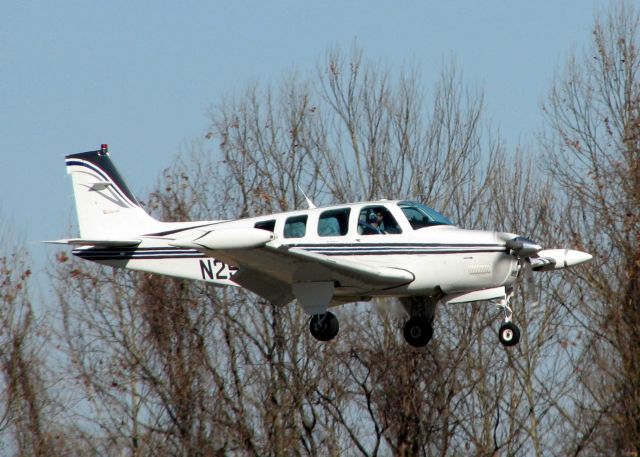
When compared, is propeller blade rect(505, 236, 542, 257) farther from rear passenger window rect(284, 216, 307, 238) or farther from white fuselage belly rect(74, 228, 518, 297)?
rear passenger window rect(284, 216, 307, 238)

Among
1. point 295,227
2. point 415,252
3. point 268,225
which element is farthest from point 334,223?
point 415,252

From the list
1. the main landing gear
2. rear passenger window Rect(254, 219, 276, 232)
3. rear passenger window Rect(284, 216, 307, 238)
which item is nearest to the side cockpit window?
rear passenger window Rect(284, 216, 307, 238)

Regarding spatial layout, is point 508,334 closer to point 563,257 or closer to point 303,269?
point 563,257

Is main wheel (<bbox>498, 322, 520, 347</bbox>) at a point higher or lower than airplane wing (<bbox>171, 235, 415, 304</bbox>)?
lower

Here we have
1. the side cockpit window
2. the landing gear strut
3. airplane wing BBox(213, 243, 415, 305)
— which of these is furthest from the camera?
the side cockpit window

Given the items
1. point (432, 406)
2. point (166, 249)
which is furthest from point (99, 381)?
point (166, 249)

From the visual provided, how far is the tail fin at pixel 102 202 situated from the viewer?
77.5 feet

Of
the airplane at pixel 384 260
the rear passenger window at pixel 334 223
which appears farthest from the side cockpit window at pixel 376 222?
the rear passenger window at pixel 334 223

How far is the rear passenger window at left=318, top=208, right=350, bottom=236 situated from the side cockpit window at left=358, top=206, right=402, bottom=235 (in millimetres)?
240

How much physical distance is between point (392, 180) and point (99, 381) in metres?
8.33

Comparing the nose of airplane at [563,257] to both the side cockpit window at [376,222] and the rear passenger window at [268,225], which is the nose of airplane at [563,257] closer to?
the side cockpit window at [376,222]

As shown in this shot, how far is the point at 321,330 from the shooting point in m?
20.4

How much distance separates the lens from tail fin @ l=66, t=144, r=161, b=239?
930 inches

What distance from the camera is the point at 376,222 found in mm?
20109
